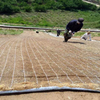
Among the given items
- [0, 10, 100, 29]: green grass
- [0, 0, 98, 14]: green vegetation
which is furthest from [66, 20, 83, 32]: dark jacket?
[0, 0, 98, 14]: green vegetation

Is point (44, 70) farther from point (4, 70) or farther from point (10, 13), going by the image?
point (10, 13)

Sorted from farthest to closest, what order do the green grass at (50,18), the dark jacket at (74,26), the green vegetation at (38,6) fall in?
the green vegetation at (38,6), the green grass at (50,18), the dark jacket at (74,26)

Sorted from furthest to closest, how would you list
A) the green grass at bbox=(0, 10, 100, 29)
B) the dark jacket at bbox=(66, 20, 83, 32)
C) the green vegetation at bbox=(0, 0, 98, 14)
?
the green vegetation at bbox=(0, 0, 98, 14), the green grass at bbox=(0, 10, 100, 29), the dark jacket at bbox=(66, 20, 83, 32)

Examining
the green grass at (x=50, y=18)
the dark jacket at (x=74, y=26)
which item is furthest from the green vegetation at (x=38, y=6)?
the dark jacket at (x=74, y=26)

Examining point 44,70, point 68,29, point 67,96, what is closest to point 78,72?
point 44,70

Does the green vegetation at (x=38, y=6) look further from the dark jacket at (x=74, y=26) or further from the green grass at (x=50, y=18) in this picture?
the dark jacket at (x=74, y=26)

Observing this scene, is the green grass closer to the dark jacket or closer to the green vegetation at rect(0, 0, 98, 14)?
the green vegetation at rect(0, 0, 98, 14)

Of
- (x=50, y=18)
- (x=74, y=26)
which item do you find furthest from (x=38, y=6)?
(x=74, y=26)

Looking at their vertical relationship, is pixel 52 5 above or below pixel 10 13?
above

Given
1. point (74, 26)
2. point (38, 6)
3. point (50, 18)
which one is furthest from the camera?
point (38, 6)

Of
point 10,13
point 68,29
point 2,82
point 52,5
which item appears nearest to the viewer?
point 2,82

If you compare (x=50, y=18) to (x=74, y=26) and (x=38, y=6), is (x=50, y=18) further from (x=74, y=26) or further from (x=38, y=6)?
(x=74, y=26)

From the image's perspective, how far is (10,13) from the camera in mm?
56781

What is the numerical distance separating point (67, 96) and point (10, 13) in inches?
2294
